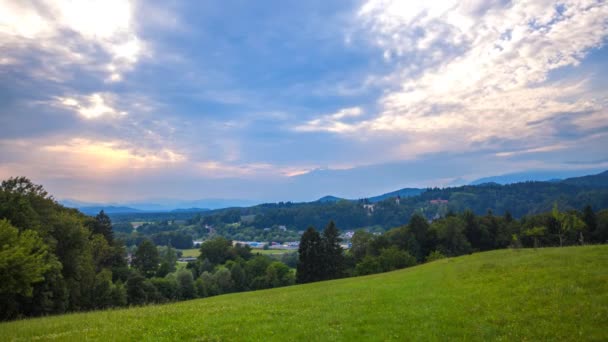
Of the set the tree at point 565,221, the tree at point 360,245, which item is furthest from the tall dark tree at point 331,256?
the tree at point 565,221

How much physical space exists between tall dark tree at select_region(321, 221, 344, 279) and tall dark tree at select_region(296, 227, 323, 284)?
58.4 inches

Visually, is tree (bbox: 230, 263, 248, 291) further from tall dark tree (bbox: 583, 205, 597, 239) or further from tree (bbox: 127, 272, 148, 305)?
tall dark tree (bbox: 583, 205, 597, 239)

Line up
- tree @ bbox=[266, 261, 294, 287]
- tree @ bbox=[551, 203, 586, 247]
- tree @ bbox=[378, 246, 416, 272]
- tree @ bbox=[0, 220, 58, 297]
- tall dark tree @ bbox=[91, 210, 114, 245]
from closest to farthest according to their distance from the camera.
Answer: tree @ bbox=[0, 220, 58, 297]
tree @ bbox=[551, 203, 586, 247]
tree @ bbox=[378, 246, 416, 272]
tall dark tree @ bbox=[91, 210, 114, 245]
tree @ bbox=[266, 261, 294, 287]

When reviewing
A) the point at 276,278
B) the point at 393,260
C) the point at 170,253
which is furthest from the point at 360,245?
the point at 170,253

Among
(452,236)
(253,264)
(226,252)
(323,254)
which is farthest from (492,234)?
(226,252)

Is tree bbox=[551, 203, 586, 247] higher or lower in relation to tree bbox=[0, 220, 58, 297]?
lower

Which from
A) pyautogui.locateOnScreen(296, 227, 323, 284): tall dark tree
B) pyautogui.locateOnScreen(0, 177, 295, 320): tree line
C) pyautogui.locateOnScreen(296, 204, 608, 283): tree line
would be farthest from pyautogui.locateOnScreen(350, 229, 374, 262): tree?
pyautogui.locateOnScreen(296, 227, 323, 284): tall dark tree

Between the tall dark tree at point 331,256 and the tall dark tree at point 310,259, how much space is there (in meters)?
1.48

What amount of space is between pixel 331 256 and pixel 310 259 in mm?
5988

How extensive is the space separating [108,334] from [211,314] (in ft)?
16.9

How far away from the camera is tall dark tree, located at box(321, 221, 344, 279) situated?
3593 inches

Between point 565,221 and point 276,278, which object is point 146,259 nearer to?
point 276,278

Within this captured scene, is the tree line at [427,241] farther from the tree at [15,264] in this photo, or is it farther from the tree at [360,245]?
Result: the tree at [15,264]

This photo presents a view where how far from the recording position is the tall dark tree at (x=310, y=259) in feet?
296
